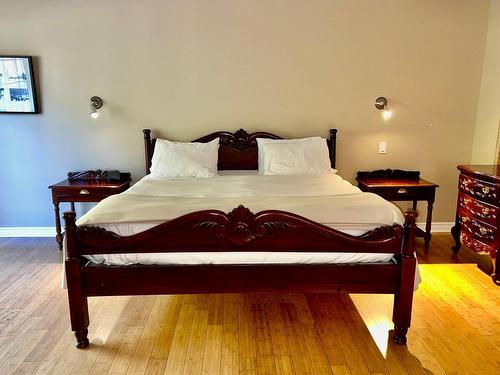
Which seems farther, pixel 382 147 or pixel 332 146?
pixel 382 147

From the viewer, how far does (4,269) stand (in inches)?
123

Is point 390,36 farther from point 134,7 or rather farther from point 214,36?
point 134,7

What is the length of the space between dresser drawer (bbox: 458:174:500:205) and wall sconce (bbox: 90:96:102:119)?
3408 millimetres

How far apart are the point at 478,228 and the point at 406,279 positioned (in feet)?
4.53

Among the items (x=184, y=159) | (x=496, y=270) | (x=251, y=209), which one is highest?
(x=184, y=159)

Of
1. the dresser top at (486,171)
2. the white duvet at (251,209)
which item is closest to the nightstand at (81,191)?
the white duvet at (251,209)

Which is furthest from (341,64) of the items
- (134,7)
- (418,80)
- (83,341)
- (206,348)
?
(83,341)

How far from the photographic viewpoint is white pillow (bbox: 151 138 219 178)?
3.31m

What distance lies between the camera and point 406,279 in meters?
2.02

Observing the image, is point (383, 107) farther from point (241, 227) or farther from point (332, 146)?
A: point (241, 227)

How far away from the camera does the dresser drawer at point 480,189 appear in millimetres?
2760

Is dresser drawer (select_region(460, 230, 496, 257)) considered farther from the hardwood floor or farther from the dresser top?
the dresser top

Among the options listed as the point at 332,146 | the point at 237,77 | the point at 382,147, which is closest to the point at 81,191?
the point at 237,77

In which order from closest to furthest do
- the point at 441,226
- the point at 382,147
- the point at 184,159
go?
the point at 184,159, the point at 382,147, the point at 441,226
